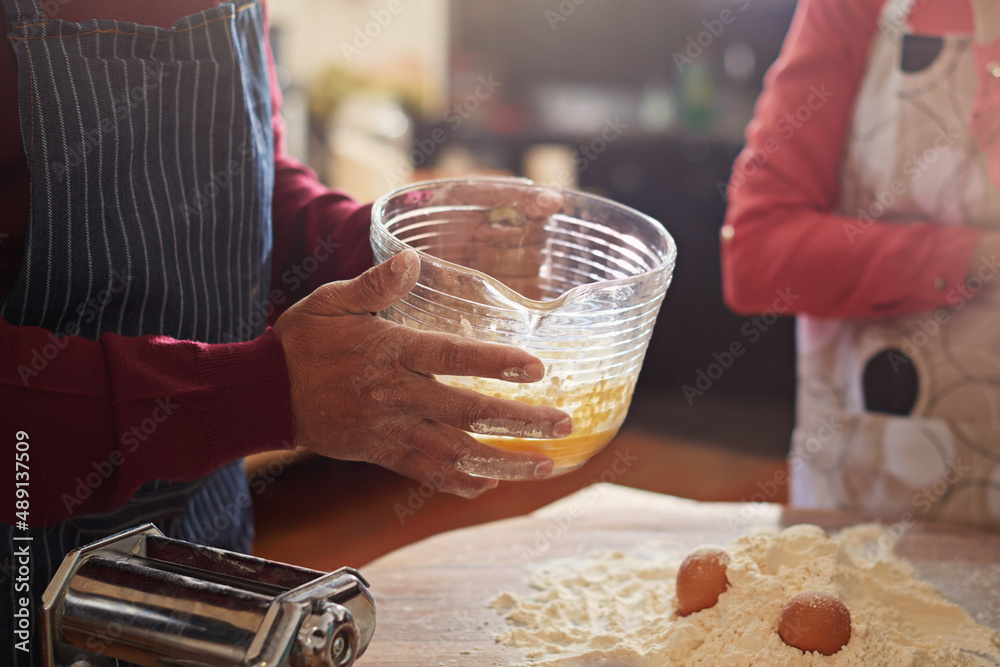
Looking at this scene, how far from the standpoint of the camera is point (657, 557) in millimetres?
1093

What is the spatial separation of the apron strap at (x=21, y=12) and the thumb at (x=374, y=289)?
1.17 feet

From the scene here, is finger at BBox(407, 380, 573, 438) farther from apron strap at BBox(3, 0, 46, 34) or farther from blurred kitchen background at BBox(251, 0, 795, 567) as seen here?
blurred kitchen background at BBox(251, 0, 795, 567)

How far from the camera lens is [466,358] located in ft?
2.23

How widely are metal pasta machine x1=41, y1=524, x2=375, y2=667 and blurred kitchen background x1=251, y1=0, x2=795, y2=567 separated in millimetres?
1985

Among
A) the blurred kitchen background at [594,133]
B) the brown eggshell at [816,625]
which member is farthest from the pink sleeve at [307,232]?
the blurred kitchen background at [594,133]

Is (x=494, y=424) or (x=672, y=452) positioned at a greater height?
(x=494, y=424)

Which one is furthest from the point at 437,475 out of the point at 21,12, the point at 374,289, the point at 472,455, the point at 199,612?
the point at 21,12

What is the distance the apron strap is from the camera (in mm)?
738

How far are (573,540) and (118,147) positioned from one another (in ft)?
2.42

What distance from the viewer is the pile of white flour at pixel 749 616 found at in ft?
2.71

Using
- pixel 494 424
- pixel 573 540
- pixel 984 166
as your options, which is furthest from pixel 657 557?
pixel 984 166

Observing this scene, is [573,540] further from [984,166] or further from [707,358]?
[707,358]

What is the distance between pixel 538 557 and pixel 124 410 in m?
0.59

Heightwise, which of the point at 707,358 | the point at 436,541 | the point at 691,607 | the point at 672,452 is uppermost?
the point at 691,607
